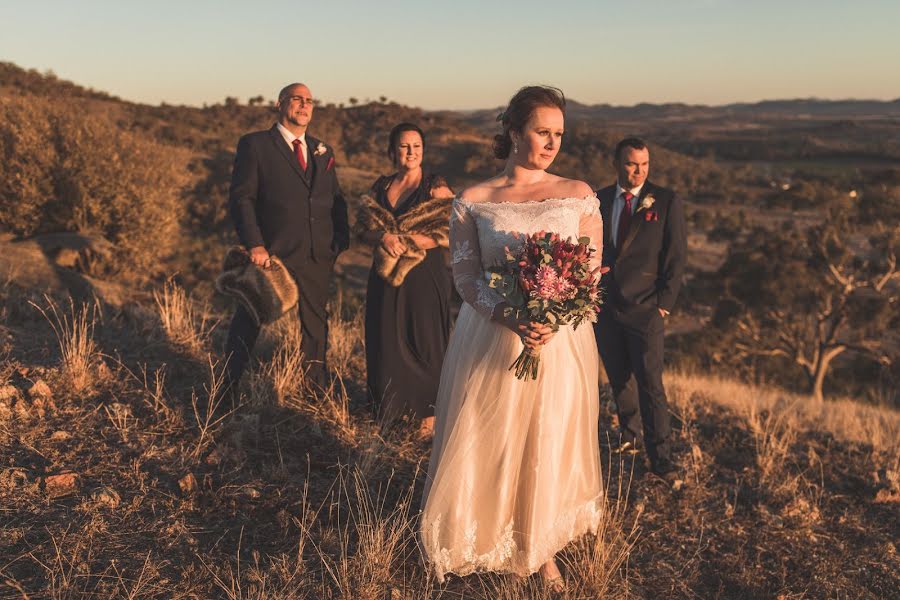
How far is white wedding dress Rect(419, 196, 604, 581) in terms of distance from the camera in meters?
2.79

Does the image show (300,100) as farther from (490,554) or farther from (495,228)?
(490,554)

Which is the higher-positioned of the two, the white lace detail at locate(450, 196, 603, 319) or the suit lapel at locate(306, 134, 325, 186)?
the suit lapel at locate(306, 134, 325, 186)

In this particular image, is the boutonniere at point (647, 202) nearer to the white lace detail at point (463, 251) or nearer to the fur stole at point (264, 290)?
the white lace detail at point (463, 251)

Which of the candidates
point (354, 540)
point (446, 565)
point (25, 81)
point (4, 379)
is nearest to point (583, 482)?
point (446, 565)

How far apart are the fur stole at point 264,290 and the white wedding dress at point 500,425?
1799 mm

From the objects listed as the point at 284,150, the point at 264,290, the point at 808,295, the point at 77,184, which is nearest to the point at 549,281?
the point at 264,290

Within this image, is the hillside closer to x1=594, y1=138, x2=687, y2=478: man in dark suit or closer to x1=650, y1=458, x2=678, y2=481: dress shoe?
x1=650, y1=458, x2=678, y2=481: dress shoe

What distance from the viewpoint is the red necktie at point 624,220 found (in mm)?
4250

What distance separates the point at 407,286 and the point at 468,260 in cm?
170

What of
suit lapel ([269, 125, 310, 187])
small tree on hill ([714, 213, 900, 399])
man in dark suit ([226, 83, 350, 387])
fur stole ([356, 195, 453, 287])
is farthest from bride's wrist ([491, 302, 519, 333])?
small tree on hill ([714, 213, 900, 399])

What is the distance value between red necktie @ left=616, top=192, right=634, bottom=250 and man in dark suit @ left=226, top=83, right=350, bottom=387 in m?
1.96

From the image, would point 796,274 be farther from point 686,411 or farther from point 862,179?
point 686,411

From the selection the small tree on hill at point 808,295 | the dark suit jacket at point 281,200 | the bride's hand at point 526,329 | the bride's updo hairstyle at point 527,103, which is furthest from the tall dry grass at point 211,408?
the small tree on hill at point 808,295

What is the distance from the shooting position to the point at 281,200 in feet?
14.3
